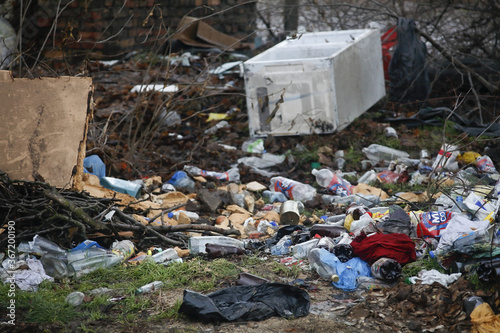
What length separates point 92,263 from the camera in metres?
3.59

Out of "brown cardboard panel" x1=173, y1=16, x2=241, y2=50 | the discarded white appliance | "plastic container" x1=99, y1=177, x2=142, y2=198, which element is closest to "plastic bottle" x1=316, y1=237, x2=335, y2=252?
"plastic container" x1=99, y1=177, x2=142, y2=198

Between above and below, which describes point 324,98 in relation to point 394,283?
above

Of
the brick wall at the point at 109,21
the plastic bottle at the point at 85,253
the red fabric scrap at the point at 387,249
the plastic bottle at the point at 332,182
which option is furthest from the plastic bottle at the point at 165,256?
the brick wall at the point at 109,21

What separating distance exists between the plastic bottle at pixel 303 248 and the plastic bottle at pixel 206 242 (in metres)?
0.43

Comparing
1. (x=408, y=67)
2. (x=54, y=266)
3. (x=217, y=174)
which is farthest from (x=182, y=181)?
(x=408, y=67)

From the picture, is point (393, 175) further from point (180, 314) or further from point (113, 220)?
point (180, 314)

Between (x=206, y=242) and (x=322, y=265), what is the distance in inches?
38.4

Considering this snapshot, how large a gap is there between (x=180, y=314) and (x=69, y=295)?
701mm

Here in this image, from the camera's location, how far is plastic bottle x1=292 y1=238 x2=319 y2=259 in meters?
3.81

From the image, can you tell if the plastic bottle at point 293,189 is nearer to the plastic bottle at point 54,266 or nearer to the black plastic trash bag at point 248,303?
the black plastic trash bag at point 248,303

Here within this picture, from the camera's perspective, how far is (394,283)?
10.8 ft

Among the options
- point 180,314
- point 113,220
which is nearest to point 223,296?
point 180,314

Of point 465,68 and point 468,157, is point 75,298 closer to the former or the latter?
point 468,157

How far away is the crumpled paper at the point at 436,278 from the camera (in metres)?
3.13
